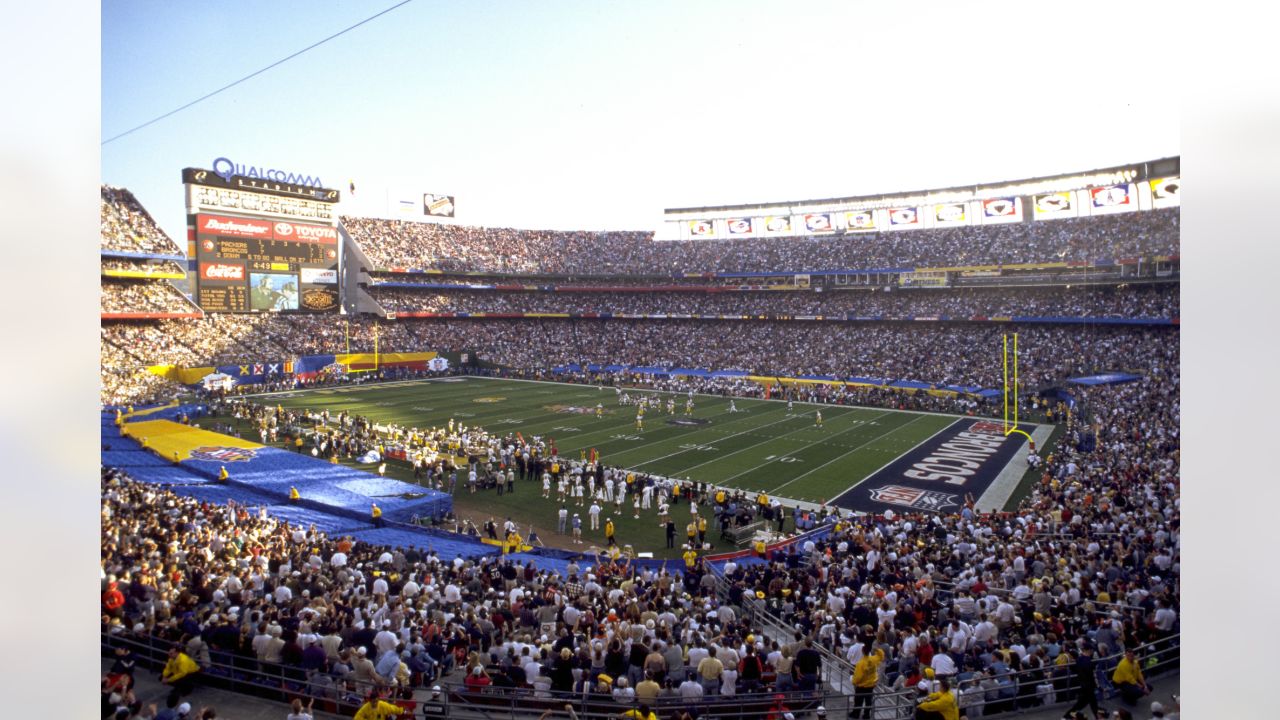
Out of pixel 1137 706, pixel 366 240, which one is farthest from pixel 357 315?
pixel 1137 706

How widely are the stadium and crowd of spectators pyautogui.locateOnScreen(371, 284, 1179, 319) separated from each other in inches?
9.0

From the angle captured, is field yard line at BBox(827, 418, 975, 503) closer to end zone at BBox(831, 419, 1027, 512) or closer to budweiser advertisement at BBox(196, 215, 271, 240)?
end zone at BBox(831, 419, 1027, 512)

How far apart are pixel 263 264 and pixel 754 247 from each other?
32.8 metres

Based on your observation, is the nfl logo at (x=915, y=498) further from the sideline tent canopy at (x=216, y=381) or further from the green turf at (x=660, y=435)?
the sideline tent canopy at (x=216, y=381)

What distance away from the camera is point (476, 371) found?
4738 centimetres

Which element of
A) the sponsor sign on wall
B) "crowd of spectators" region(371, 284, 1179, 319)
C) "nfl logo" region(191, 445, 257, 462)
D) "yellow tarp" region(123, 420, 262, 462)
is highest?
the sponsor sign on wall

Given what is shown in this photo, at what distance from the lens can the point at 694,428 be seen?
27.1 metres

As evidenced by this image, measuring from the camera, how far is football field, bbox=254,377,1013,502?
20594 mm

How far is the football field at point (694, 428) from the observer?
2059 cm

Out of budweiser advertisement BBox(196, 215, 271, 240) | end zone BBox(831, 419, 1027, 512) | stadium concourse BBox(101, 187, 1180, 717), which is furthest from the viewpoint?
budweiser advertisement BBox(196, 215, 271, 240)

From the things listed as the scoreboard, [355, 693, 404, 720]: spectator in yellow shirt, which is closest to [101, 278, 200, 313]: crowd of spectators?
the scoreboard

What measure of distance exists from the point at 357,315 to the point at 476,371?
918cm

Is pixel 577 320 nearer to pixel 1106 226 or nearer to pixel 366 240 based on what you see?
pixel 366 240

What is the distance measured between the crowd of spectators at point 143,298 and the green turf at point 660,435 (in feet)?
28.2
